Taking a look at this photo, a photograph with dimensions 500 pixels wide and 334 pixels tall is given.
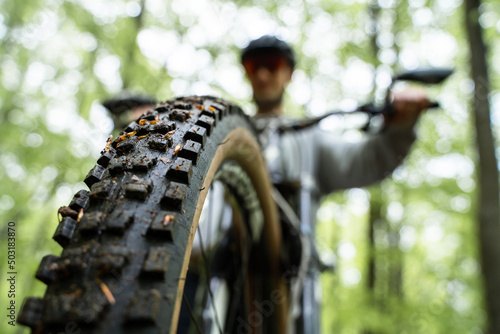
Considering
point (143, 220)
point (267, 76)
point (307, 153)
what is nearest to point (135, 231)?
point (143, 220)

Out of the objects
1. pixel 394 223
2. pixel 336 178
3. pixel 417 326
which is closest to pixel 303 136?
pixel 336 178

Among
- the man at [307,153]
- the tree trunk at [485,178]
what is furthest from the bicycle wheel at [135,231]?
the tree trunk at [485,178]

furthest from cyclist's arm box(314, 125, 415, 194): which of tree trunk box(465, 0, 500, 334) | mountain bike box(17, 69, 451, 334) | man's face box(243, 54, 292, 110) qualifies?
tree trunk box(465, 0, 500, 334)

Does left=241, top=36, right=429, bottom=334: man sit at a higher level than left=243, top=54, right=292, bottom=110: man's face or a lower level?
lower

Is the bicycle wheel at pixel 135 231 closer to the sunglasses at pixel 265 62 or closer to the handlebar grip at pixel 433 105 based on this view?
the handlebar grip at pixel 433 105

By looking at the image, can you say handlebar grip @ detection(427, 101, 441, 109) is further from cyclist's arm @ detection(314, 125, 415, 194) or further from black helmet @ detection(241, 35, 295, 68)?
black helmet @ detection(241, 35, 295, 68)

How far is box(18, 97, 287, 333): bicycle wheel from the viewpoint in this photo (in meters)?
0.52

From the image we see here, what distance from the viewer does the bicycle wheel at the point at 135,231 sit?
0.52 m

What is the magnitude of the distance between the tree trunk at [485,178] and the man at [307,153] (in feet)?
5.80

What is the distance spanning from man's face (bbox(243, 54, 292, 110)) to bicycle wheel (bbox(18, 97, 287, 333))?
1.52 m

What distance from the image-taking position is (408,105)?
5.53 feet

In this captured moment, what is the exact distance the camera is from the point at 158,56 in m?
4.81

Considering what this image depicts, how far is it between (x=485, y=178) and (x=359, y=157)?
1895 mm

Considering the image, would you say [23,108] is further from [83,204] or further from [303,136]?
[83,204]
